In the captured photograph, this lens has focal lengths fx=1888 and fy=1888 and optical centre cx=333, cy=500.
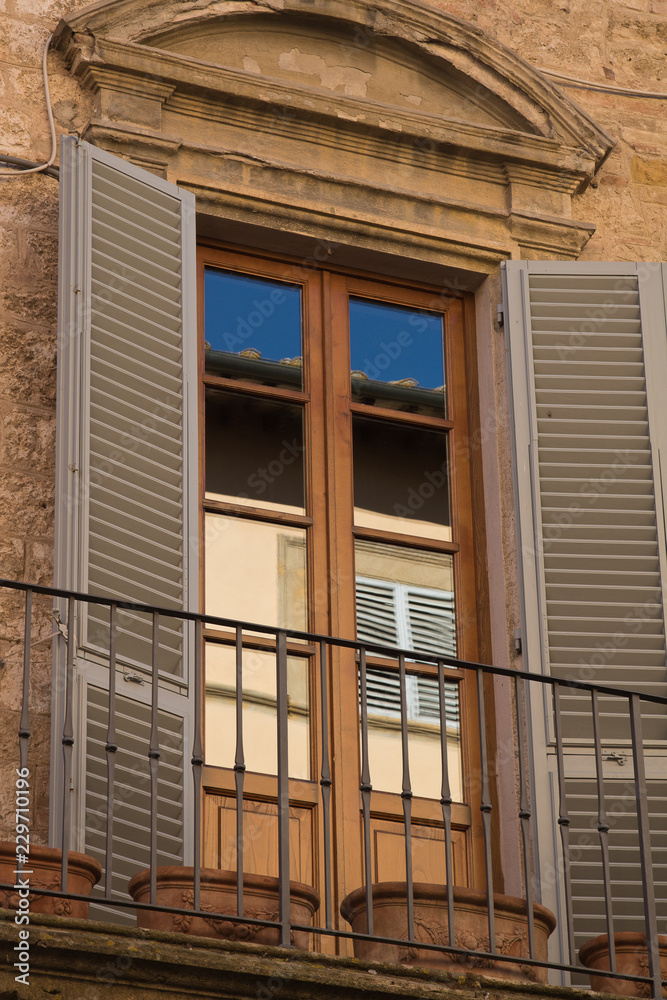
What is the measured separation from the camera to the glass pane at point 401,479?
7.04 m

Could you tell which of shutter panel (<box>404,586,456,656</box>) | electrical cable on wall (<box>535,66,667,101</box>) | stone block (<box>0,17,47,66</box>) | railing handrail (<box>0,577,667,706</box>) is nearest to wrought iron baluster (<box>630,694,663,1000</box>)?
railing handrail (<box>0,577,667,706</box>)

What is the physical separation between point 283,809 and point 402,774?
1.03 meters

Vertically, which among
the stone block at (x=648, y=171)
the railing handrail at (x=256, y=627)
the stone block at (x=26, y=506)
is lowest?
the railing handrail at (x=256, y=627)

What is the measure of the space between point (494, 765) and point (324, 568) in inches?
36.8

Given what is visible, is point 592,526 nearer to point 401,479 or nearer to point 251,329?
point 401,479

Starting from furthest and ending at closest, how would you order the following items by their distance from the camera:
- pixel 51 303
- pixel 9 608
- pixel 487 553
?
pixel 487 553 → pixel 51 303 → pixel 9 608

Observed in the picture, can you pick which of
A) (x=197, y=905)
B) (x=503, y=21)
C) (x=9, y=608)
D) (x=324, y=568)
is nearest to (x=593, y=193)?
(x=503, y=21)

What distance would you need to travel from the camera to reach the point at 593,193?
25.5 ft

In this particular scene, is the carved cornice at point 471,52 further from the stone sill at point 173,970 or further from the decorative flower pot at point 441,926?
the stone sill at point 173,970

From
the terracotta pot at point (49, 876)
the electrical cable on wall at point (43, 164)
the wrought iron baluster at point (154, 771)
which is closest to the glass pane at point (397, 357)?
the electrical cable on wall at point (43, 164)

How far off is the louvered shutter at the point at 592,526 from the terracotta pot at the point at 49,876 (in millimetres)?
1809

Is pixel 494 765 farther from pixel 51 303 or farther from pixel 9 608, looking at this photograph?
pixel 51 303

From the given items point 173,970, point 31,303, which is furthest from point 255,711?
point 173,970

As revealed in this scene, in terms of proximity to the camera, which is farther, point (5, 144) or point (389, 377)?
point (389, 377)
